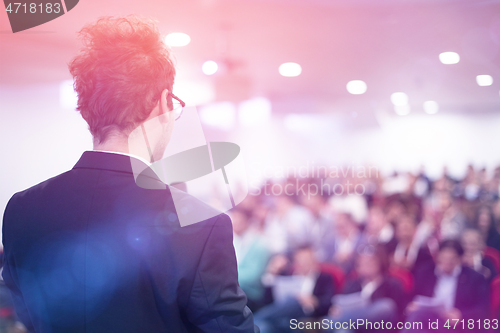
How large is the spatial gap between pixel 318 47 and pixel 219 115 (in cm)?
68

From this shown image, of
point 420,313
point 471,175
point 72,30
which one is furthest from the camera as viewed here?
point 471,175

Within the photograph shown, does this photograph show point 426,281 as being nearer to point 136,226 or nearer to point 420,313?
point 420,313

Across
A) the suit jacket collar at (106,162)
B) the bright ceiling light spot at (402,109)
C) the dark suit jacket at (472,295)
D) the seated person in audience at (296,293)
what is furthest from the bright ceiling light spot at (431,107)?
the suit jacket collar at (106,162)

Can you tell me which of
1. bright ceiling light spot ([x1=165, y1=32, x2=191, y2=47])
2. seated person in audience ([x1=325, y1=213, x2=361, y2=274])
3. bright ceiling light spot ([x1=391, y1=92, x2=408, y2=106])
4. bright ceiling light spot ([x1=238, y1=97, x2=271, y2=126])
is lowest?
seated person in audience ([x1=325, y1=213, x2=361, y2=274])

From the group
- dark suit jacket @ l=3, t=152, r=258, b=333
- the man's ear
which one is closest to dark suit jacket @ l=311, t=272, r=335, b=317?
dark suit jacket @ l=3, t=152, r=258, b=333

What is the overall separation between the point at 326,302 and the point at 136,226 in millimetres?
1680

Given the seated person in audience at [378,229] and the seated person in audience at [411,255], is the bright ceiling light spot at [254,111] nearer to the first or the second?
the seated person in audience at [378,229]

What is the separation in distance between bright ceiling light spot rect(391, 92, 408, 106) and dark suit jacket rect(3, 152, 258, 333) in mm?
1886

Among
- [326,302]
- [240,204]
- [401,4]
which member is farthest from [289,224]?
[401,4]

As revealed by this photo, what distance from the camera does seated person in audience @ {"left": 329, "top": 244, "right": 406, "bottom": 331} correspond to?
2.00 m

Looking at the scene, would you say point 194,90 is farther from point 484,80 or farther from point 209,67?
point 484,80

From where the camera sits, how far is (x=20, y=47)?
6.05ft

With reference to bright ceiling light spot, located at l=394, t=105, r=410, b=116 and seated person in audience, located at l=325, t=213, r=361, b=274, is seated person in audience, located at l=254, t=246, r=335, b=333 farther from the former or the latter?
bright ceiling light spot, located at l=394, t=105, r=410, b=116

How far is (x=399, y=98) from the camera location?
7.25 ft
